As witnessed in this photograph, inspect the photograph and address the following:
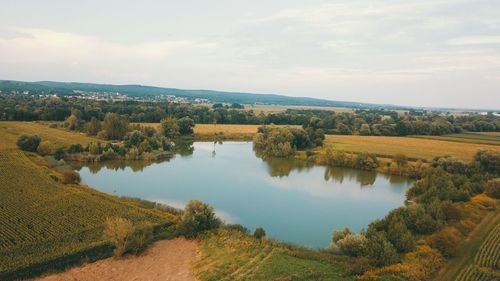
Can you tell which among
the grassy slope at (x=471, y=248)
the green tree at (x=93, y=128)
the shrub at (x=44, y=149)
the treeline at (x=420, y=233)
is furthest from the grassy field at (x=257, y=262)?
the green tree at (x=93, y=128)

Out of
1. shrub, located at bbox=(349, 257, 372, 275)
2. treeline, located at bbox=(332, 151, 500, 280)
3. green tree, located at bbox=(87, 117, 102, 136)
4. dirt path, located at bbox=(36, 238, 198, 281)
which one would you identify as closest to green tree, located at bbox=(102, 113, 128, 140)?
green tree, located at bbox=(87, 117, 102, 136)

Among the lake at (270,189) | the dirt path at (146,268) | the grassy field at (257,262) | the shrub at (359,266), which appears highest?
the shrub at (359,266)

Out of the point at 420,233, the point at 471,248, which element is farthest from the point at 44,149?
the point at 471,248

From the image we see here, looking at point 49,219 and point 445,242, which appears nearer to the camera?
point 445,242

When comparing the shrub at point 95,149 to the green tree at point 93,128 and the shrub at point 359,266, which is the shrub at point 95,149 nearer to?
the green tree at point 93,128

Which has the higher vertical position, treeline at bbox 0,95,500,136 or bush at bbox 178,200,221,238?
treeline at bbox 0,95,500,136

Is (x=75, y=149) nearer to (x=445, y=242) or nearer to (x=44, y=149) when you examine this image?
(x=44, y=149)

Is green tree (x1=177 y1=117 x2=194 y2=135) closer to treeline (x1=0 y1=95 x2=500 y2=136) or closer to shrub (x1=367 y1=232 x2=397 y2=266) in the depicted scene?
treeline (x1=0 y1=95 x2=500 y2=136)
